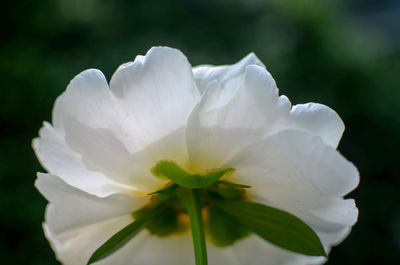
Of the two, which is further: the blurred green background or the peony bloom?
the blurred green background

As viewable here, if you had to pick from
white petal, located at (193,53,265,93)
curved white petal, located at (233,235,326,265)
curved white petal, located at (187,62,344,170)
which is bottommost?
curved white petal, located at (233,235,326,265)

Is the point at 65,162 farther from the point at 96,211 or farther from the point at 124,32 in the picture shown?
the point at 124,32

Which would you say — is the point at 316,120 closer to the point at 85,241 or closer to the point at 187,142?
the point at 187,142

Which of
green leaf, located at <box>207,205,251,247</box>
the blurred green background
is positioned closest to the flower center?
green leaf, located at <box>207,205,251,247</box>

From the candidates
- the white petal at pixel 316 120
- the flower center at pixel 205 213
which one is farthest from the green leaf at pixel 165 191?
the white petal at pixel 316 120

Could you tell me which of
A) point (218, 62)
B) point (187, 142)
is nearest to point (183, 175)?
point (187, 142)

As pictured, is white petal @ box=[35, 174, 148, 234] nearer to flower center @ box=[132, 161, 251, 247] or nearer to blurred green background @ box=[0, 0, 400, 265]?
flower center @ box=[132, 161, 251, 247]

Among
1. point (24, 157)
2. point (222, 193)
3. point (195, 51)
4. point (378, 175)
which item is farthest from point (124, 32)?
point (222, 193)
